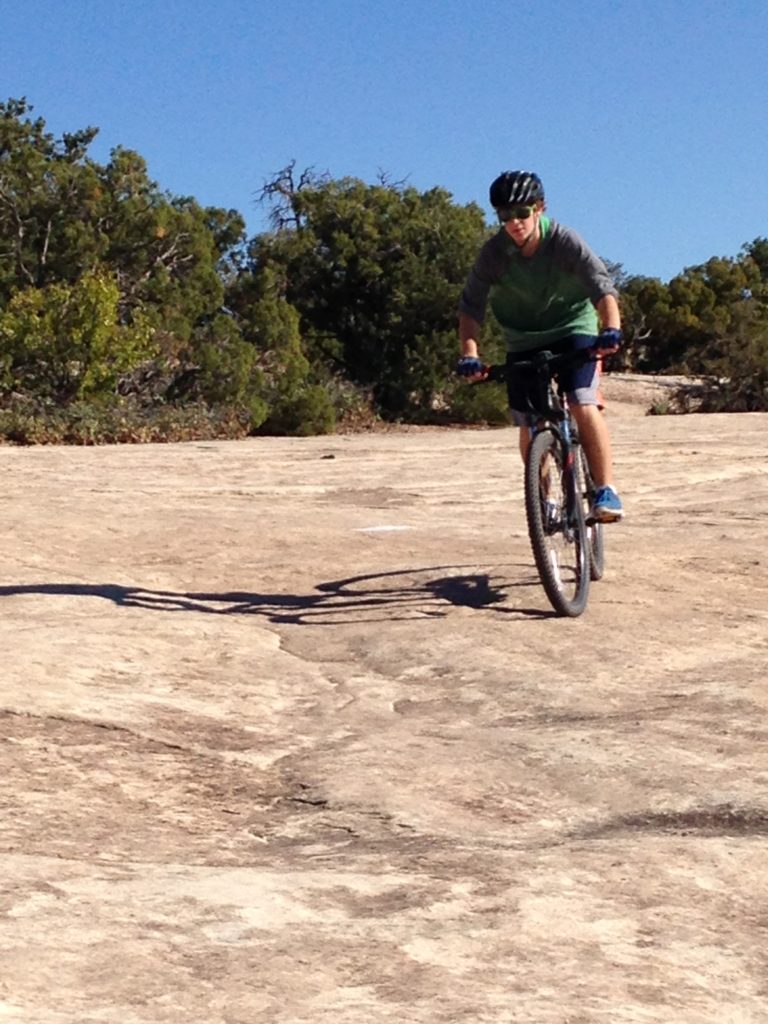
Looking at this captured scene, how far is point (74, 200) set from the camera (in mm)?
19375

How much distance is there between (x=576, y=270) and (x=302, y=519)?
3.12 meters

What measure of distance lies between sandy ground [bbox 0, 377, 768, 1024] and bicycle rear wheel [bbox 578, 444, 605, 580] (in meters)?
0.09

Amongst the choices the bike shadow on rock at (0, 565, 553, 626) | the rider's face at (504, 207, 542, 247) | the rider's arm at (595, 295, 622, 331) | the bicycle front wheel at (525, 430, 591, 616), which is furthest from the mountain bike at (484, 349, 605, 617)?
the rider's face at (504, 207, 542, 247)

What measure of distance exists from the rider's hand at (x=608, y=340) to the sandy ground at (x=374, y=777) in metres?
1.01

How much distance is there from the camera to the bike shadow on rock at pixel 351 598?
5898 millimetres

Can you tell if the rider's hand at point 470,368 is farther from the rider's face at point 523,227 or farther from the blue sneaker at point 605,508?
the blue sneaker at point 605,508

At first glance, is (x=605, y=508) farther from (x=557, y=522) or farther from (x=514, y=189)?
(x=514, y=189)

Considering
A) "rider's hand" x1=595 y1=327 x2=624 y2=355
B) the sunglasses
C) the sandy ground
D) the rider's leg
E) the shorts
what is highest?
the sunglasses

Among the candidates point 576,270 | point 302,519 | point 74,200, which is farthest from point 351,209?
point 576,270

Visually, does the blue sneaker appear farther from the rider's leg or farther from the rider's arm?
the rider's arm

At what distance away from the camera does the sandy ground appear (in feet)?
7.61

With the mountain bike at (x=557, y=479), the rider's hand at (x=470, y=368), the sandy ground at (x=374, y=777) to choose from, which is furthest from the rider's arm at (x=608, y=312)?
the sandy ground at (x=374, y=777)

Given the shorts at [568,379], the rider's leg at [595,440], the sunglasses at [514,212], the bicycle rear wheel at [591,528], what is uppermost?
the sunglasses at [514,212]

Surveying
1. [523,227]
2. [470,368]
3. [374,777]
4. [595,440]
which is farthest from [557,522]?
[374,777]
